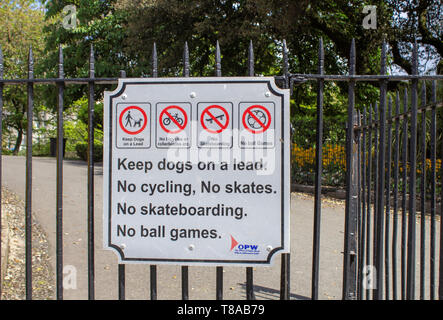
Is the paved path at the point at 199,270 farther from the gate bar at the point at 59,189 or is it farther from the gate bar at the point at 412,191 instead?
the gate bar at the point at 412,191

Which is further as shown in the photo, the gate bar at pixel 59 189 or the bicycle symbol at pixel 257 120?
the gate bar at pixel 59 189

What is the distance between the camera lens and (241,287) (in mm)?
4996

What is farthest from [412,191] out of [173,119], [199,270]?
[199,270]

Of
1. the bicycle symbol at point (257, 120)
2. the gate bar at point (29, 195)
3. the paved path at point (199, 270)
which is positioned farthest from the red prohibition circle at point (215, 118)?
the paved path at point (199, 270)

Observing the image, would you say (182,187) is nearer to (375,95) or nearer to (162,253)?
(162,253)

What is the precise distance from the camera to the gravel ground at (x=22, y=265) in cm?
447

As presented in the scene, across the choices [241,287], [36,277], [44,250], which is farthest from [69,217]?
[241,287]

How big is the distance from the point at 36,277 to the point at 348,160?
4132mm

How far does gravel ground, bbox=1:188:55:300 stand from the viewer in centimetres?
447

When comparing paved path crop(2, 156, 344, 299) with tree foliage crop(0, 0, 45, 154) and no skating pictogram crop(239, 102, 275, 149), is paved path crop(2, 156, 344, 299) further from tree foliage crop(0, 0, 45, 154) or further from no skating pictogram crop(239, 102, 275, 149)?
tree foliage crop(0, 0, 45, 154)

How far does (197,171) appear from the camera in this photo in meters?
2.34

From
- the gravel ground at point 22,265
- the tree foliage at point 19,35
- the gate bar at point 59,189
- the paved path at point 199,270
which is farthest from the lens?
the tree foliage at point 19,35

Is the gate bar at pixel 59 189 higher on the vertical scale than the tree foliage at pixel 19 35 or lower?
lower

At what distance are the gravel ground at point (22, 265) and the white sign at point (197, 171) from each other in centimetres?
269
